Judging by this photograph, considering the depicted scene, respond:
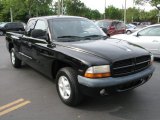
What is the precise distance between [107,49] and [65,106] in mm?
1357

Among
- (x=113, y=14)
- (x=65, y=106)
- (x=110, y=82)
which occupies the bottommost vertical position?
(x=65, y=106)

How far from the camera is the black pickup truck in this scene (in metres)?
4.16

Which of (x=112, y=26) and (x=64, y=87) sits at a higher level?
(x=112, y=26)

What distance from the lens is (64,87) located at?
479 centimetres

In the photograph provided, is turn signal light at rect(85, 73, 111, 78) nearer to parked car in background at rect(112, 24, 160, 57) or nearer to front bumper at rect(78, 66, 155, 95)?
front bumper at rect(78, 66, 155, 95)

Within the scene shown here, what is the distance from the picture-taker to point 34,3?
38688 millimetres

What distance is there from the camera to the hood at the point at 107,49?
4340 mm

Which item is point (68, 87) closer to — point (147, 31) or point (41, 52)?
point (41, 52)

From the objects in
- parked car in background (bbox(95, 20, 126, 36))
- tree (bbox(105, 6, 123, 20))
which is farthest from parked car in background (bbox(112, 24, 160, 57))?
tree (bbox(105, 6, 123, 20))

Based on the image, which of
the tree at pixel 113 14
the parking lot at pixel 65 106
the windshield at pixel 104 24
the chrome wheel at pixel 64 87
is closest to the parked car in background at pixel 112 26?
the windshield at pixel 104 24

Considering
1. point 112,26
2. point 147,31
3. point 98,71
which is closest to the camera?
point 98,71

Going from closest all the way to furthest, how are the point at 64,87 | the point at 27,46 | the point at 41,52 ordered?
the point at 64,87
the point at 41,52
the point at 27,46

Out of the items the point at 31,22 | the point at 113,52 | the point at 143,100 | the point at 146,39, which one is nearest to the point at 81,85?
the point at 113,52

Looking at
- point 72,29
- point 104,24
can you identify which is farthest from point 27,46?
point 104,24
